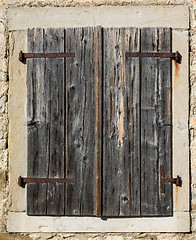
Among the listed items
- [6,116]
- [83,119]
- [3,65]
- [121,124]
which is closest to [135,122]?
[121,124]

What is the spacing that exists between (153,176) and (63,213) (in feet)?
2.76

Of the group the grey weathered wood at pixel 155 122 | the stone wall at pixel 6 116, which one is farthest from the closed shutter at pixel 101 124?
the stone wall at pixel 6 116

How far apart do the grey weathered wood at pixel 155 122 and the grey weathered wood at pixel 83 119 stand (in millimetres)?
397

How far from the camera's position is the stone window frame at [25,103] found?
3.12m

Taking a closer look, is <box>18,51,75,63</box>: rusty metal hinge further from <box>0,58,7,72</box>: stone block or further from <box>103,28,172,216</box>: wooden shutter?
<box>103,28,172,216</box>: wooden shutter

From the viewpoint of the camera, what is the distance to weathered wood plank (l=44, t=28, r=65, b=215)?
3.11 metres

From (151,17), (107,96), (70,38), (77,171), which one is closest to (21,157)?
(77,171)

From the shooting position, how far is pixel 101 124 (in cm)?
312

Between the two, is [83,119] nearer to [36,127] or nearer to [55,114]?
[55,114]

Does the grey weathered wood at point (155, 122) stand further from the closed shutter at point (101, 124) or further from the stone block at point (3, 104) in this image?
the stone block at point (3, 104)

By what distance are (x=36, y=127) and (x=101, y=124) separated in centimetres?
57

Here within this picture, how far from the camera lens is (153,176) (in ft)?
10.2

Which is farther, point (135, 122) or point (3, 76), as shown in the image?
point (3, 76)

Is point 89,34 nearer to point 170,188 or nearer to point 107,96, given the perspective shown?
point 107,96
